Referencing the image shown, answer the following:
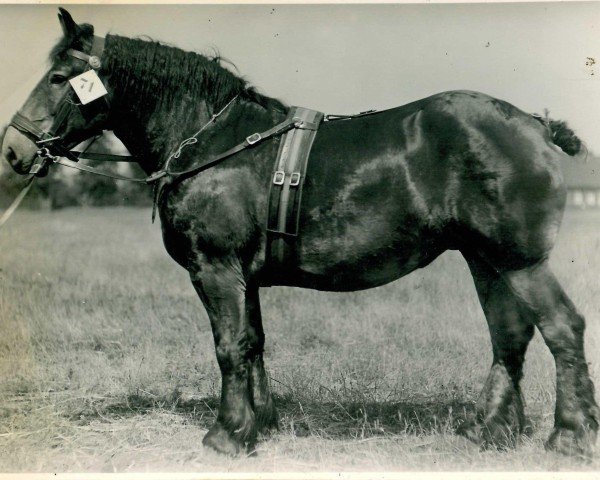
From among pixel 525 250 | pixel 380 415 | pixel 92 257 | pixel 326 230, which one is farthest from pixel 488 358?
pixel 92 257

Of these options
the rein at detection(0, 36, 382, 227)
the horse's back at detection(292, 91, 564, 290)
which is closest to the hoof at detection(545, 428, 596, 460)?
the horse's back at detection(292, 91, 564, 290)

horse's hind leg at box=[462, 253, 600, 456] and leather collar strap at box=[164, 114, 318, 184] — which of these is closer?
horse's hind leg at box=[462, 253, 600, 456]

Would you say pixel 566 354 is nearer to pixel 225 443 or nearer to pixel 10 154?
pixel 225 443

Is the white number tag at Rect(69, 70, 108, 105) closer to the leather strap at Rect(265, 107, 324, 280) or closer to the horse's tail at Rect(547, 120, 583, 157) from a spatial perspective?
the leather strap at Rect(265, 107, 324, 280)

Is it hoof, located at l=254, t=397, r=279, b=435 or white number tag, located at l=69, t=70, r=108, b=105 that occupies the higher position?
white number tag, located at l=69, t=70, r=108, b=105

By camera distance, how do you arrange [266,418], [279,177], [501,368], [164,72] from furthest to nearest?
1. [266,418]
2. [501,368]
3. [164,72]
4. [279,177]

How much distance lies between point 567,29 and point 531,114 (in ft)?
3.53

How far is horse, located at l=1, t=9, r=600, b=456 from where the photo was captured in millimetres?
3682

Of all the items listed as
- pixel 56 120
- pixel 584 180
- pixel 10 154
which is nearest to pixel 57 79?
pixel 56 120

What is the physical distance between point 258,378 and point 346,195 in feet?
5.24

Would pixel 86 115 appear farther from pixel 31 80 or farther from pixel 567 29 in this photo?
pixel 567 29

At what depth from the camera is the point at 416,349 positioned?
621 centimetres

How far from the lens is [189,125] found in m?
4.07

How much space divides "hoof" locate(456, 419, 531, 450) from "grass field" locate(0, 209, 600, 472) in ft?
0.31
